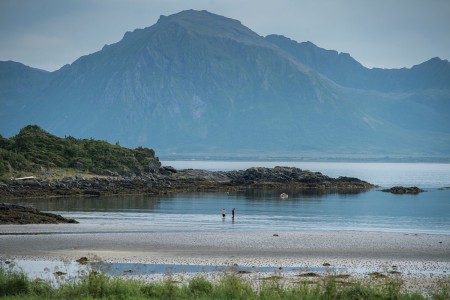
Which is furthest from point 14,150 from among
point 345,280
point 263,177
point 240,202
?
point 345,280

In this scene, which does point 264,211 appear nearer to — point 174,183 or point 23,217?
point 23,217

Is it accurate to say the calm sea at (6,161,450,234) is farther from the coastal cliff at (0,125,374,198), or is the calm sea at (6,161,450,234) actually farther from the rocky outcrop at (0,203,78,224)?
the coastal cliff at (0,125,374,198)

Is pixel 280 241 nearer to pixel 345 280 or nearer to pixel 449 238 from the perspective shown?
pixel 449 238

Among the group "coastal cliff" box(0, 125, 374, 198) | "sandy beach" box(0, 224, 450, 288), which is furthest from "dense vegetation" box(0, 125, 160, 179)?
"sandy beach" box(0, 224, 450, 288)

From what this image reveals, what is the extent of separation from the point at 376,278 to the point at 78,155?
90.9 metres

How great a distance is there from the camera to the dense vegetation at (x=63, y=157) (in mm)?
104250

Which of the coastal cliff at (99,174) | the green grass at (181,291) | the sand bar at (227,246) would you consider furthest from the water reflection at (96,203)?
the green grass at (181,291)

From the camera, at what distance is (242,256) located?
4222 centimetres

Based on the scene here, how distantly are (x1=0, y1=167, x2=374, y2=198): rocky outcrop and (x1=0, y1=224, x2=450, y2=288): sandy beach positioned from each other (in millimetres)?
38527

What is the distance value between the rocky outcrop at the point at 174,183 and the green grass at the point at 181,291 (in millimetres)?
61835

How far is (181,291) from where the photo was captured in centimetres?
2775

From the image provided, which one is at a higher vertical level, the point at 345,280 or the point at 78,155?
the point at 78,155

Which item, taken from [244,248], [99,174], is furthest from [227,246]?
[99,174]

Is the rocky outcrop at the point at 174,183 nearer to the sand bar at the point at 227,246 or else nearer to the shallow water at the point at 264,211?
the shallow water at the point at 264,211
